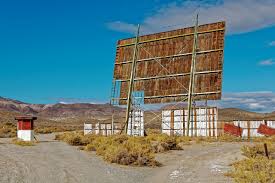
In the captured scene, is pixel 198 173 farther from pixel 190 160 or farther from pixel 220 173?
pixel 190 160

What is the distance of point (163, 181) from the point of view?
13625mm

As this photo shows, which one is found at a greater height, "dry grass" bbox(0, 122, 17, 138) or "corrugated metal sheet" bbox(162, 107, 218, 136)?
"corrugated metal sheet" bbox(162, 107, 218, 136)

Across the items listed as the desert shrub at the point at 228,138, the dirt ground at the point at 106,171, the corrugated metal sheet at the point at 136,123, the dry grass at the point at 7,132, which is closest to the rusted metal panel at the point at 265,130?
the desert shrub at the point at 228,138

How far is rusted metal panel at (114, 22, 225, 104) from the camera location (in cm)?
3509

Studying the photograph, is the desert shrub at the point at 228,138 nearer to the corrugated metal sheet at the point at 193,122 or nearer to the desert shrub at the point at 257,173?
the corrugated metal sheet at the point at 193,122

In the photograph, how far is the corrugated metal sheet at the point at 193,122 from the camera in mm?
35188

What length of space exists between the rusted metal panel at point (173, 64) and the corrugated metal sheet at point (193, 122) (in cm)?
118

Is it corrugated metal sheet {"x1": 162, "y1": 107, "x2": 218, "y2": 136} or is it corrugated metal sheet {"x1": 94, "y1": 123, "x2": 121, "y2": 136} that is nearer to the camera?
corrugated metal sheet {"x1": 162, "y1": 107, "x2": 218, "y2": 136}

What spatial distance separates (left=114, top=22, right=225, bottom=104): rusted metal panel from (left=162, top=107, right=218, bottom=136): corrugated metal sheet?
118 centimetres

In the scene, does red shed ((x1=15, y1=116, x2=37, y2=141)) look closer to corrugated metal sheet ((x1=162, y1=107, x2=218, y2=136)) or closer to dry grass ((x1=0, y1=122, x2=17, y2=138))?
dry grass ((x1=0, y1=122, x2=17, y2=138))

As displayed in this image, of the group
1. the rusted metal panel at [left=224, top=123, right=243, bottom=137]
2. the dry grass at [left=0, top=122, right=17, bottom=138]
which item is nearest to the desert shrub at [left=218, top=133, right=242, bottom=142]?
the rusted metal panel at [left=224, top=123, right=243, bottom=137]

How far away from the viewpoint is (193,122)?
1427 inches

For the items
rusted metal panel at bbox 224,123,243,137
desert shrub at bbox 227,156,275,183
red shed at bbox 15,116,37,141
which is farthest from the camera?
rusted metal panel at bbox 224,123,243,137

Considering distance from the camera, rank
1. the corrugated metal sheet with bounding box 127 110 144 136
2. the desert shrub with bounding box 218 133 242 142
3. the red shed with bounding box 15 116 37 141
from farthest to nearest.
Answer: the corrugated metal sheet with bounding box 127 110 144 136, the desert shrub with bounding box 218 133 242 142, the red shed with bounding box 15 116 37 141
